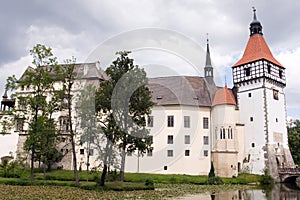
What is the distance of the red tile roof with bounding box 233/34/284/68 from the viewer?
4651 cm

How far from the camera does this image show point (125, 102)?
2480 cm

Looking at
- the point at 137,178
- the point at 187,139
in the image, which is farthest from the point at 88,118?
the point at 187,139

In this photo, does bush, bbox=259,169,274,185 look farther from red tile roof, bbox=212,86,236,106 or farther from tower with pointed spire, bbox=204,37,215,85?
tower with pointed spire, bbox=204,37,215,85

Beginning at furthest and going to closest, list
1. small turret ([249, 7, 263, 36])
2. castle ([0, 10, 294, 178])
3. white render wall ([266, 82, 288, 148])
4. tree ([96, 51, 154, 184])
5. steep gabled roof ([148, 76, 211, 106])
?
small turret ([249, 7, 263, 36]), steep gabled roof ([148, 76, 211, 106]), white render wall ([266, 82, 288, 148]), castle ([0, 10, 294, 178]), tree ([96, 51, 154, 184])

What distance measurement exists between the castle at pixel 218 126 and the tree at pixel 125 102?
18159 mm

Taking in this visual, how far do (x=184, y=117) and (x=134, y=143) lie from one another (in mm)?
20390

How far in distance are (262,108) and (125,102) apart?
26965mm

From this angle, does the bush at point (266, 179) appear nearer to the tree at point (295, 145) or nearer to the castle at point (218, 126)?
the castle at point (218, 126)

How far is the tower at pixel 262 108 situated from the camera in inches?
1732

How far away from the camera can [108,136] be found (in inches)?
955

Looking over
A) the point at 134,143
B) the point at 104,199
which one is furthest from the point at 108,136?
the point at 104,199

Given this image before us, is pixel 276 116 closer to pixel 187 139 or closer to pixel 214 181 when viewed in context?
pixel 187 139

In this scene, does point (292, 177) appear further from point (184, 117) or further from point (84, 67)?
point (84, 67)

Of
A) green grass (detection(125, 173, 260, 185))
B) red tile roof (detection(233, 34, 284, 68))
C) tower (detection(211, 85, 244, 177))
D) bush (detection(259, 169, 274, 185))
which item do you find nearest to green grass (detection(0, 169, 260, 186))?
green grass (detection(125, 173, 260, 185))
